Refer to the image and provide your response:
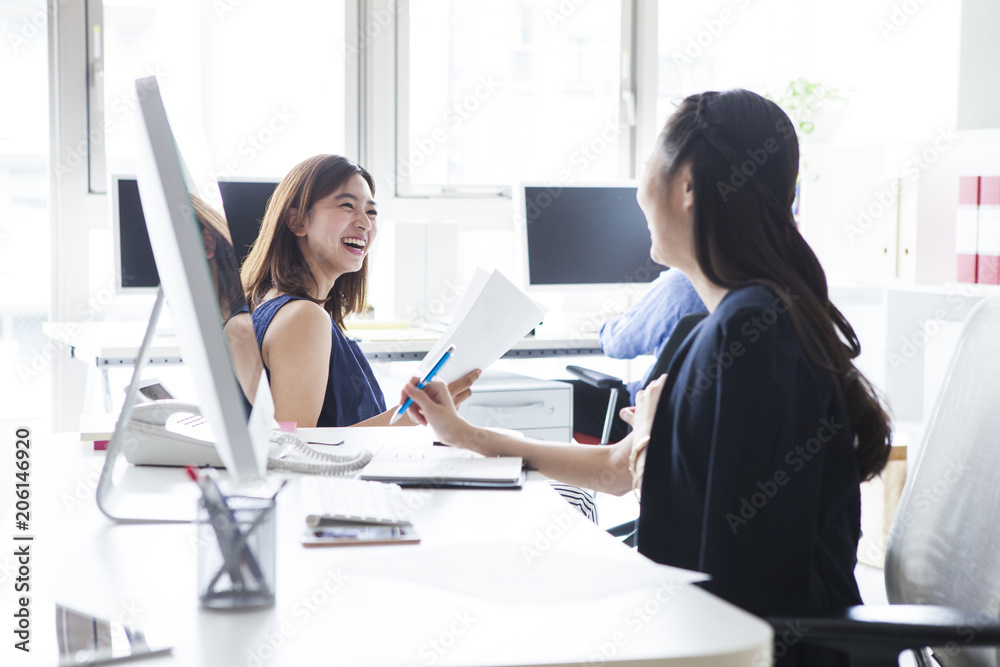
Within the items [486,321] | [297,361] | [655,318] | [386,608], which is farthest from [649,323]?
[386,608]

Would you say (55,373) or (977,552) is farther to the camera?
(55,373)

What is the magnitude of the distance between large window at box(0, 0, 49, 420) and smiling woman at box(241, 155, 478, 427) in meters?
1.89

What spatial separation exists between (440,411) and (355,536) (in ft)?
1.56

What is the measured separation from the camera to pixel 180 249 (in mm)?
778

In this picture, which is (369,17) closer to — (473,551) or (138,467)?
(138,467)

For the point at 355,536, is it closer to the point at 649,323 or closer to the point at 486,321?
the point at 486,321

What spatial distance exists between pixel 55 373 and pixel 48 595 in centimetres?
297

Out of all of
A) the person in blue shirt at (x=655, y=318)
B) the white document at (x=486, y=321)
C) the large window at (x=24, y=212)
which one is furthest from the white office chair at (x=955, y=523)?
the large window at (x=24, y=212)

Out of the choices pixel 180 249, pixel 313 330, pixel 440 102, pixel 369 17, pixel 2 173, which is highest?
pixel 369 17

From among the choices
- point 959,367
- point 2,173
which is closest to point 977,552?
point 959,367

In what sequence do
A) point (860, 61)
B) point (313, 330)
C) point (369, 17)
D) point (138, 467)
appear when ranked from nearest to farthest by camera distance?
point (138, 467)
point (313, 330)
point (369, 17)
point (860, 61)

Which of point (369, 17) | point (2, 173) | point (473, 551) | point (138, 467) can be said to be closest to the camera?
point (473, 551)

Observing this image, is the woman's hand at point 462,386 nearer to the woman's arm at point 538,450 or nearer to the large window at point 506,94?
the woman's arm at point 538,450

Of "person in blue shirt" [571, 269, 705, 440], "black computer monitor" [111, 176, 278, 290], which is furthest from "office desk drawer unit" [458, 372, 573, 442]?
"black computer monitor" [111, 176, 278, 290]
